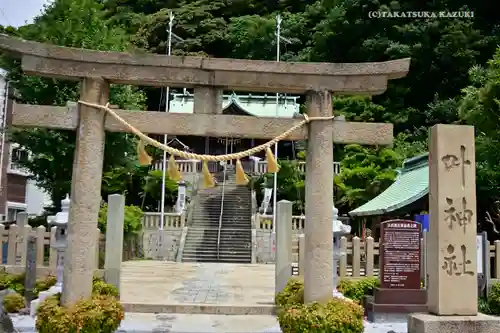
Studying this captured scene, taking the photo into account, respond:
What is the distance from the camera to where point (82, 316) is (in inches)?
287

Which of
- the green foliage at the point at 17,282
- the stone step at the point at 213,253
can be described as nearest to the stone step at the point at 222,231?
the stone step at the point at 213,253

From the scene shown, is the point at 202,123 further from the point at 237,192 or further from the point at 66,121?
the point at 237,192

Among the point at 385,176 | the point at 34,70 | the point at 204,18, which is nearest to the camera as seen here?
the point at 34,70

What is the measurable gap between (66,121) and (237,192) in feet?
80.5

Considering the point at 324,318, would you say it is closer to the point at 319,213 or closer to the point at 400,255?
the point at 319,213

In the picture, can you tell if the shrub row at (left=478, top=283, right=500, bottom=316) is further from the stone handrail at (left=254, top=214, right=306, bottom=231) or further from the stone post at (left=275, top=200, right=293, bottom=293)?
the stone handrail at (left=254, top=214, right=306, bottom=231)

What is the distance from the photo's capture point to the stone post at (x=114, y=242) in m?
11.0

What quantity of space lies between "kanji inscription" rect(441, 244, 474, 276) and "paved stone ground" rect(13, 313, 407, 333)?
258cm

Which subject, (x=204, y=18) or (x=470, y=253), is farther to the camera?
(x=204, y=18)

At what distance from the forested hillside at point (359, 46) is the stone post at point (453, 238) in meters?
9.02

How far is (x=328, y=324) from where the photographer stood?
291 inches

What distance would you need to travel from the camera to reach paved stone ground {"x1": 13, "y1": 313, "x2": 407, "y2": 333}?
962 cm

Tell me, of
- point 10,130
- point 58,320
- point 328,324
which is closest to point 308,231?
point 328,324

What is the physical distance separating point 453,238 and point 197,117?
4.56 meters
